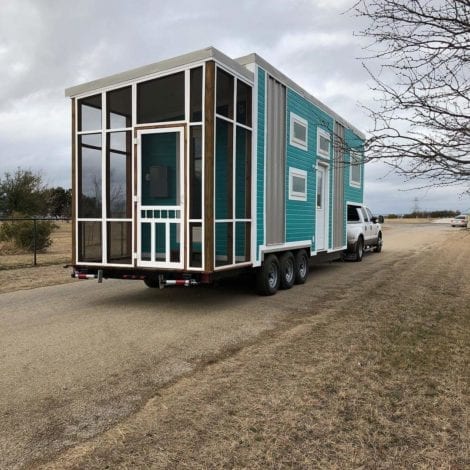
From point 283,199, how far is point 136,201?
281 centimetres

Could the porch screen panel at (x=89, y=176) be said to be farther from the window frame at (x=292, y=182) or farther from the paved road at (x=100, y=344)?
the window frame at (x=292, y=182)

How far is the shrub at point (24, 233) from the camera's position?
16.1m

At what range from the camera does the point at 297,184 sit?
369 inches

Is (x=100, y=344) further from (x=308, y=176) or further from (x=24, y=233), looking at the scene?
(x=24, y=233)

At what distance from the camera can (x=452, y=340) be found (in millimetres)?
5344

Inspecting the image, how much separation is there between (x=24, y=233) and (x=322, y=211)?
418 inches

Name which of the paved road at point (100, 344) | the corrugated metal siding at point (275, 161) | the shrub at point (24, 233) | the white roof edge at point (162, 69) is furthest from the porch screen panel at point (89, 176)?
the shrub at point (24, 233)

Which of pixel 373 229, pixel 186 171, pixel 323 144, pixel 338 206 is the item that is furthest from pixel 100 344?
pixel 373 229

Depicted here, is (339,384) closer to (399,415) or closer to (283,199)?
(399,415)

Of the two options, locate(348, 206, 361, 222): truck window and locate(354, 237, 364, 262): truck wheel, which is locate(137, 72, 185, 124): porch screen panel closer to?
locate(348, 206, 361, 222): truck window

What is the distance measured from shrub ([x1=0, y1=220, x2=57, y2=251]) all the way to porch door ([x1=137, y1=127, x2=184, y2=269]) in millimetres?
9721

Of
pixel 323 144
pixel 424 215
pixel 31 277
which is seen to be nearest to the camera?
pixel 31 277

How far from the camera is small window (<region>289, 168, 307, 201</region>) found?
9094 mm

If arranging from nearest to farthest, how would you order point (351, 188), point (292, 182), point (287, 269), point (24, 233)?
point (287, 269) → point (292, 182) → point (351, 188) → point (24, 233)
